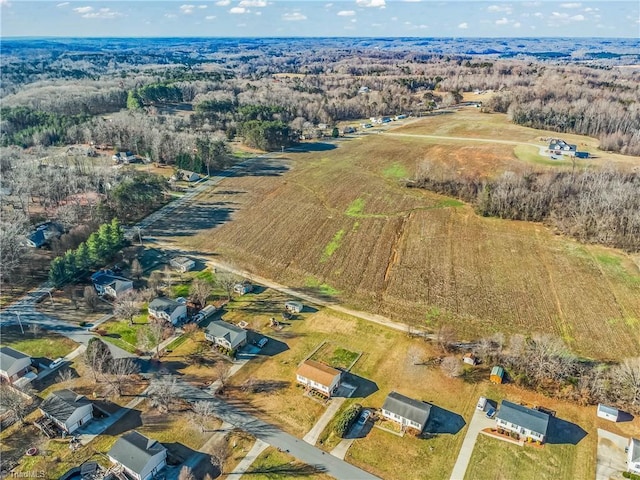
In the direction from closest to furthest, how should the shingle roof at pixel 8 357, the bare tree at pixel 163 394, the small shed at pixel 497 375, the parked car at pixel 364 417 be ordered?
the parked car at pixel 364 417 → the bare tree at pixel 163 394 → the small shed at pixel 497 375 → the shingle roof at pixel 8 357

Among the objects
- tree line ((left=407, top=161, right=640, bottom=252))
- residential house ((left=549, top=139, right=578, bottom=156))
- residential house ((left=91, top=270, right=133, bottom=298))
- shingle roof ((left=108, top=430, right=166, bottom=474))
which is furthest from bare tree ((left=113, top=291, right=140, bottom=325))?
residential house ((left=549, top=139, right=578, bottom=156))

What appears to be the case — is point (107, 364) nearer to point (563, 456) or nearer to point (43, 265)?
point (43, 265)

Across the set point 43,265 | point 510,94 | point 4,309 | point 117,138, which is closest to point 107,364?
point 4,309

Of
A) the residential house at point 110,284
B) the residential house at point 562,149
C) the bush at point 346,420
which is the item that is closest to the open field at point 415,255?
the residential house at point 562,149

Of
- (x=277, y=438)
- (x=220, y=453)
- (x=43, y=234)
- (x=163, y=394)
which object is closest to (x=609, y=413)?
(x=277, y=438)

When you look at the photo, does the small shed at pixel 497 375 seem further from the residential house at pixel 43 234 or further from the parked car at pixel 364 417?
the residential house at pixel 43 234

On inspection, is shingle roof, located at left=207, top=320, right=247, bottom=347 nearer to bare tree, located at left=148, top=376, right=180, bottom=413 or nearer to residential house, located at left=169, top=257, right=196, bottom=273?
bare tree, located at left=148, top=376, right=180, bottom=413

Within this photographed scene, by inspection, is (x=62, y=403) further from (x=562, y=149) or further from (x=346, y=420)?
(x=562, y=149)
